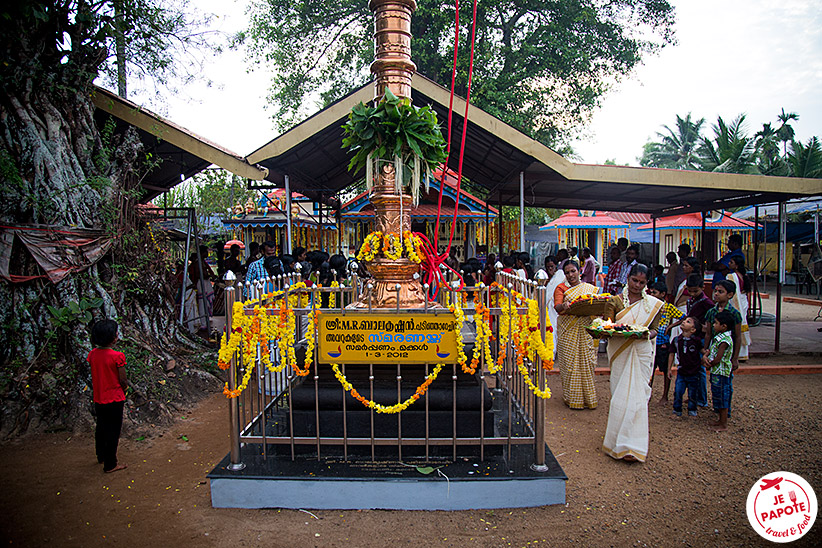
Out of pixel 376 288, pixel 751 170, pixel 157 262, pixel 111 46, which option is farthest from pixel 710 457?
pixel 751 170

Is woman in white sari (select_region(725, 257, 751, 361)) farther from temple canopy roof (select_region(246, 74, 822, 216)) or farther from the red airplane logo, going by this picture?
the red airplane logo

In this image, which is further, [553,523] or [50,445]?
[50,445]

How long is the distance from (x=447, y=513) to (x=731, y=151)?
1052 inches

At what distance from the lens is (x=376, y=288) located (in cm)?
445

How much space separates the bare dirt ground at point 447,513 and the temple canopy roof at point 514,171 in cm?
378

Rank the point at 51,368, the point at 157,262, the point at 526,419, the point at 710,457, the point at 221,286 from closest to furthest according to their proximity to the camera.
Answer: the point at 526,419 → the point at 710,457 → the point at 51,368 → the point at 157,262 → the point at 221,286

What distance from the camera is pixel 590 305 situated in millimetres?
5086

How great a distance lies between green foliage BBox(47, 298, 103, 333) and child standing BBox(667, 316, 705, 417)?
6.76 meters

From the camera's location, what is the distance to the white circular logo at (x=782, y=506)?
10.7 ft

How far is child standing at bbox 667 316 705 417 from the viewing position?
5.28 metres

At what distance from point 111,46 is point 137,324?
3.84m

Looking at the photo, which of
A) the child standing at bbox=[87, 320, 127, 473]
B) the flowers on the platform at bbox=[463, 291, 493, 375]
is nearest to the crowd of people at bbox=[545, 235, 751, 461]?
the flowers on the platform at bbox=[463, 291, 493, 375]

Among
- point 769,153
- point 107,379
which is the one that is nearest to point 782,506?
point 107,379

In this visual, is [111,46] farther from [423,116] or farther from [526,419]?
[526,419]
